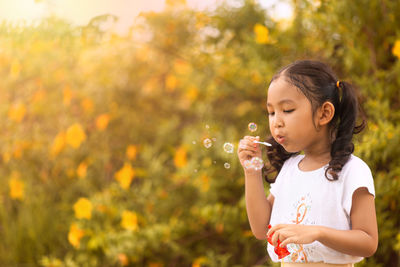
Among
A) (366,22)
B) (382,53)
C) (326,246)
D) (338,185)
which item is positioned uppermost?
(366,22)

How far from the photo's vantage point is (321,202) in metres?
1.25

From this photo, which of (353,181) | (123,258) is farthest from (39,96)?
A: (353,181)

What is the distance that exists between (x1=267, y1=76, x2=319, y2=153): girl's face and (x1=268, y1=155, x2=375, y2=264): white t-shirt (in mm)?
123

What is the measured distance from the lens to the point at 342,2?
226 centimetres

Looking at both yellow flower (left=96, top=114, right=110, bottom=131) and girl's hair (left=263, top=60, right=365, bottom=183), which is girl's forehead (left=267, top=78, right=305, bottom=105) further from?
yellow flower (left=96, top=114, right=110, bottom=131)

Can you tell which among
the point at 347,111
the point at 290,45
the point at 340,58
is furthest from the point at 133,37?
the point at 347,111

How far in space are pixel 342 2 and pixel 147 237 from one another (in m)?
1.65

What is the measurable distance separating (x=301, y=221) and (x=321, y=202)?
8 cm

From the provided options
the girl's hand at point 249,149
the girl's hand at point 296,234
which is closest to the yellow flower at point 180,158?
the girl's hand at point 249,149

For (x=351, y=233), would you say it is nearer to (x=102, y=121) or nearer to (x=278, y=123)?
(x=278, y=123)

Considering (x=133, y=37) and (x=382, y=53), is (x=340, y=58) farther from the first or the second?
(x=133, y=37)

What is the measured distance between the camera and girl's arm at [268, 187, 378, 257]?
110 centimetres

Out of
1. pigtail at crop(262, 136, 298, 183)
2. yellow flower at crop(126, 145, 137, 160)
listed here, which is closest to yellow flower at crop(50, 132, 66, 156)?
yellow flower at crop(126, 145, 137, 160)

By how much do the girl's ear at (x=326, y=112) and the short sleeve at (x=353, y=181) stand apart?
13cm
